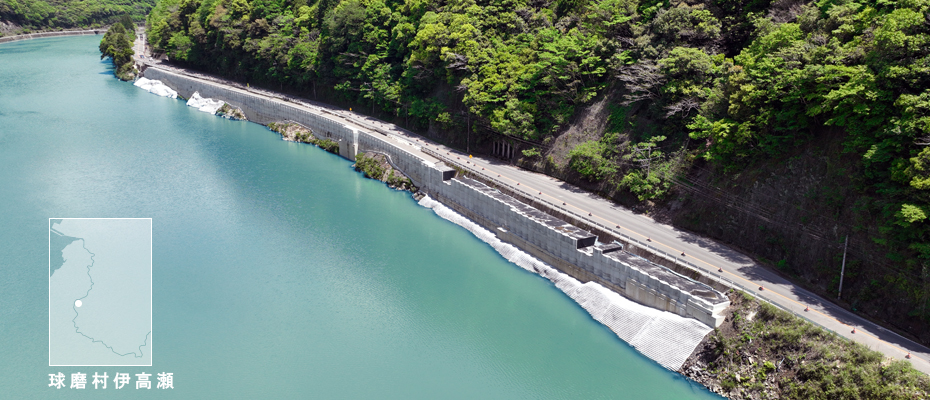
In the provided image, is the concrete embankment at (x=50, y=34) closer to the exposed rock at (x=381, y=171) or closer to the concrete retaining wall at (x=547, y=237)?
the concrete retaining wall at (x=547, y=237)

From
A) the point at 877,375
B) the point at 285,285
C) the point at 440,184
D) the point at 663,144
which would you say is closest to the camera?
the point at 877,375

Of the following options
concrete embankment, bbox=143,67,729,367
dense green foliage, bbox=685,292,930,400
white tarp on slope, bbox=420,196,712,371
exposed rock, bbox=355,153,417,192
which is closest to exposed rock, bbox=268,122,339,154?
concrete embankment, bbox=143,67,729,367

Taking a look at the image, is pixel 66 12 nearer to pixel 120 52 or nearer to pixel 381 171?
pixel 120 52

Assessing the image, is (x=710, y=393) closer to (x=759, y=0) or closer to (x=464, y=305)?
(x=464, y=305)

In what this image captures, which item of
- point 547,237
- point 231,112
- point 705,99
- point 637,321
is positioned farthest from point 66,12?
point 637,321

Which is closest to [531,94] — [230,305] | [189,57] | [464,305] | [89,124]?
[464,305]

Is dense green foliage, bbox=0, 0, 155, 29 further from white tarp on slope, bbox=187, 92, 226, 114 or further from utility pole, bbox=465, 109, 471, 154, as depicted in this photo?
utility pole, bbox=465, 109, 471, 154
